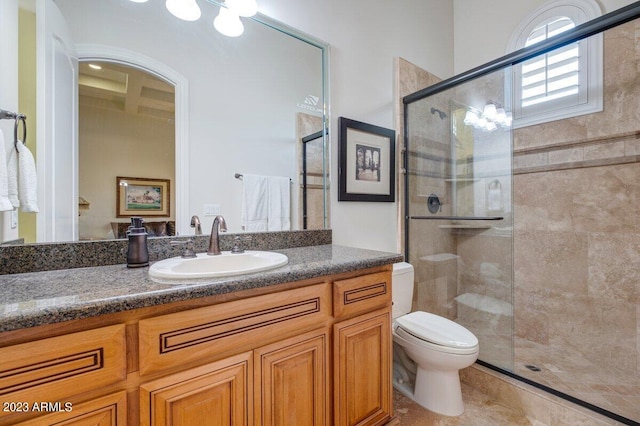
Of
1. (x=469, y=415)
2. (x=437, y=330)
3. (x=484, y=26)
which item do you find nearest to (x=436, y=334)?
(x=437, y=330)

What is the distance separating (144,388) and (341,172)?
1.43 m

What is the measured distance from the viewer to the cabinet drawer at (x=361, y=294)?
3.70 ft

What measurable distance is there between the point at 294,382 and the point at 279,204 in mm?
902

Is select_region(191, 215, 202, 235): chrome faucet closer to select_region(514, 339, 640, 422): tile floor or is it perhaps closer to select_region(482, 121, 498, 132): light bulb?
select_region(514, 339, 640, 422): tile floor

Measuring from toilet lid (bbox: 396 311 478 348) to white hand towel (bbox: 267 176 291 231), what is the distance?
915 mm

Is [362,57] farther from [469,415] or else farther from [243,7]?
[469,415]

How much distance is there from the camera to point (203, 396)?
82cm

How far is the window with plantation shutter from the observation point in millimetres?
1890

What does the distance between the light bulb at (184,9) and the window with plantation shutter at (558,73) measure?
2.02 meters

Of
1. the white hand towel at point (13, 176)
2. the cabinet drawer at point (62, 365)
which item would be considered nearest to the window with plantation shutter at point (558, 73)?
the cabinet drawer at point (62, 365)

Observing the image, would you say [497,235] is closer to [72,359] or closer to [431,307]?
[431,307]

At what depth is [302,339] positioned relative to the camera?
1.02m

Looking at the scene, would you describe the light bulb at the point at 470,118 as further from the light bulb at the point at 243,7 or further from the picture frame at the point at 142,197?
the picture frame at the point at 142,197

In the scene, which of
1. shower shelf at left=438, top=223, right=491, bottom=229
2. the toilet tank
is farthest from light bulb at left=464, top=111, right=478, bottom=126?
the toilet tank
